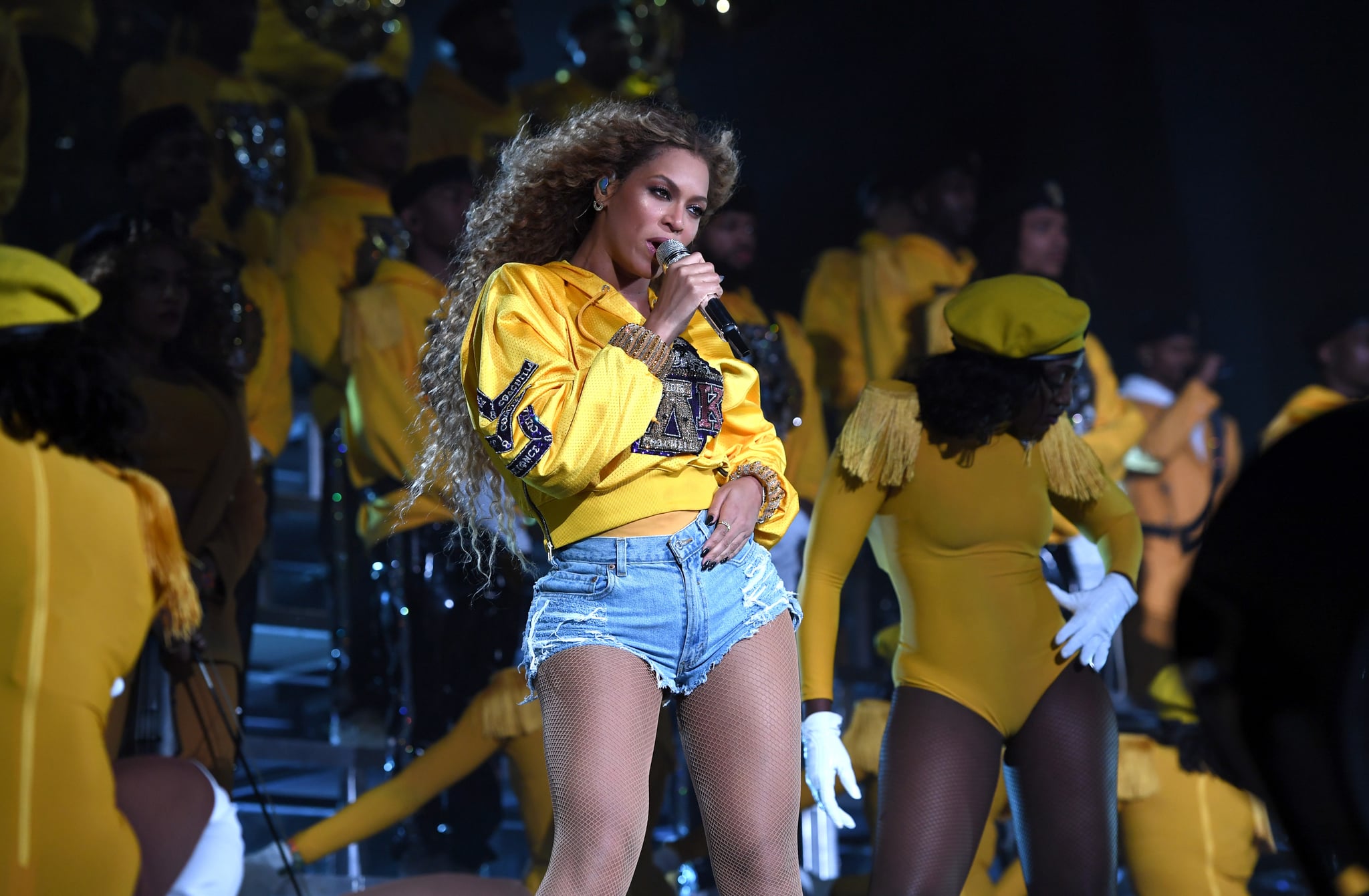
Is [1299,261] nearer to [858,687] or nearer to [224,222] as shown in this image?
[858,687]

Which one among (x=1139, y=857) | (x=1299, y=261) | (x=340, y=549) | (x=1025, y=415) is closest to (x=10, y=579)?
(x=340, y=549)

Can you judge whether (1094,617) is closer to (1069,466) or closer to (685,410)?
(1069,466)

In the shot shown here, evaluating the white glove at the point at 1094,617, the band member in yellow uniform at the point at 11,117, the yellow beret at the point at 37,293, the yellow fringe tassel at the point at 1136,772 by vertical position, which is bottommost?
the yellow fringe tassel at the point at 1136,772

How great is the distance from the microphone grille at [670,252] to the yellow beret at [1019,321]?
894 mm

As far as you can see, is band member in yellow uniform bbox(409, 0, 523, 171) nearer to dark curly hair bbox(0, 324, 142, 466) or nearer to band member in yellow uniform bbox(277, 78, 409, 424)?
band member in yellow uniform bbox(277, 78, 409, 424)

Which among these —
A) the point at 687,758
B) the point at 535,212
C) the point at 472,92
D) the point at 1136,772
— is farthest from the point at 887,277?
the point at 687,758

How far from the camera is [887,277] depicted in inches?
161

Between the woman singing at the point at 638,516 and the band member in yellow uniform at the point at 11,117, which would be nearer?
the woman singing at the point at 638,516

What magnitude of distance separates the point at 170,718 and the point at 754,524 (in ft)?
5.79

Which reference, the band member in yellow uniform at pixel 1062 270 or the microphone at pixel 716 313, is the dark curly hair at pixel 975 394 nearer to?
the microphone at pixel 716 313

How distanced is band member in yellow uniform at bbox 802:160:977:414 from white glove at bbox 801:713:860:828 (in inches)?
63.9

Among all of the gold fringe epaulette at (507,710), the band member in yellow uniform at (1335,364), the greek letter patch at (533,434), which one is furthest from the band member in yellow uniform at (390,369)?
the band member in yellow uniform at (1335,364)

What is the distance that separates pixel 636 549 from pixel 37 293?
56.5 inches

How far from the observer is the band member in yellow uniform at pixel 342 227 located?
3.44 m
